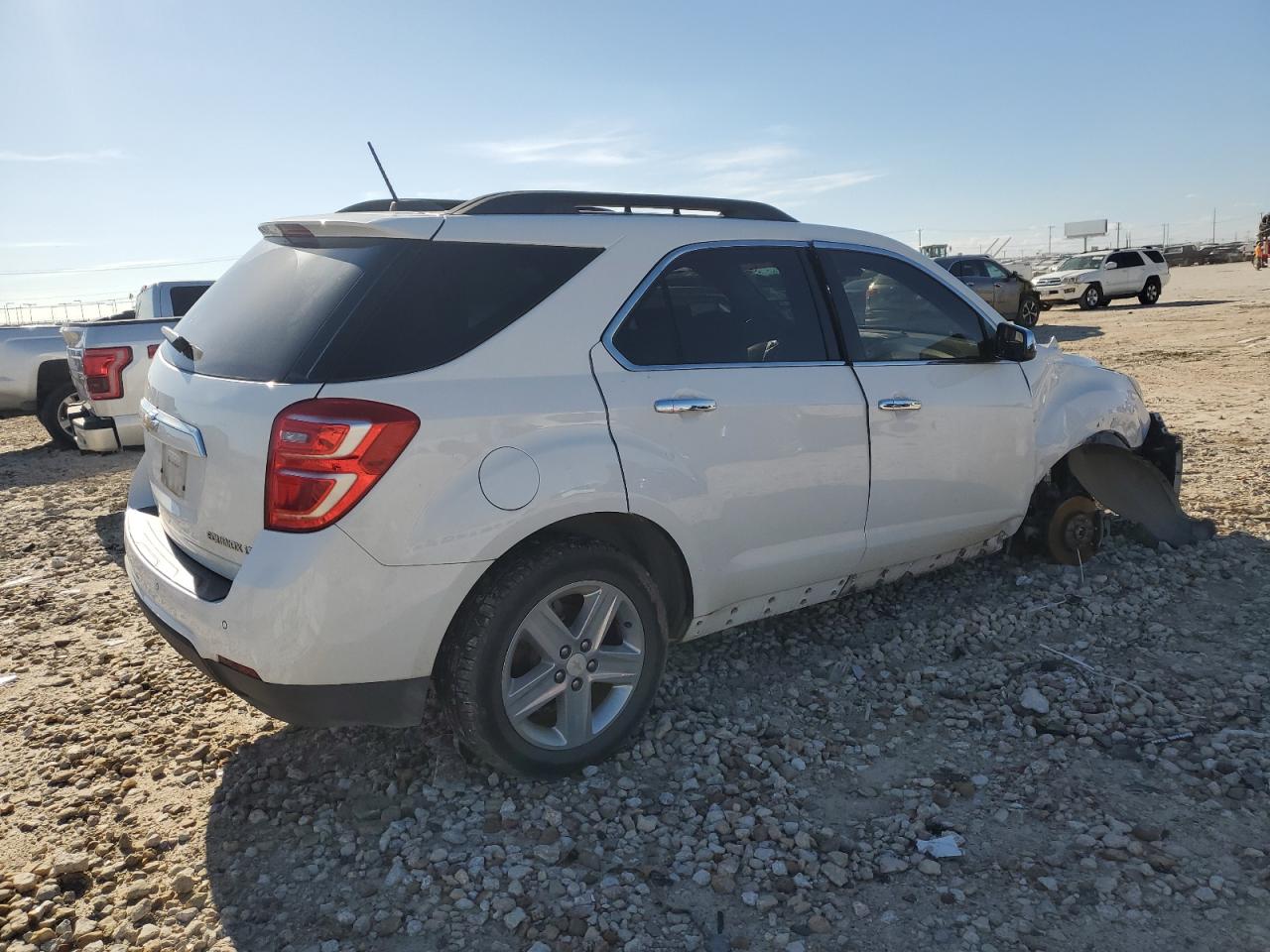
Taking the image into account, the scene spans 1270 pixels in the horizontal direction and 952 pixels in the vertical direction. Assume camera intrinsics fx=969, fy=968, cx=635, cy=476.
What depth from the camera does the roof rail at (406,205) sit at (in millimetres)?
3682

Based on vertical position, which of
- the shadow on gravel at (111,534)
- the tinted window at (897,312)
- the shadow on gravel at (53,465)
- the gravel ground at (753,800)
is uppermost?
the tinted window at (897,312)

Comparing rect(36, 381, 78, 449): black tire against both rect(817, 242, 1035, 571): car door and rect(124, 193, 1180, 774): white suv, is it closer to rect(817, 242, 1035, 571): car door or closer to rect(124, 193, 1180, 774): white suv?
rect(124, 193, 1180, 774): white suv

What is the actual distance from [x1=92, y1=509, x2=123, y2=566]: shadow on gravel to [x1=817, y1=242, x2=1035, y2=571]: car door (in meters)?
4.80

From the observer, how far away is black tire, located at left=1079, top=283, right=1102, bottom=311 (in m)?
27.9

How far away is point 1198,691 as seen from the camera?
3748 mm

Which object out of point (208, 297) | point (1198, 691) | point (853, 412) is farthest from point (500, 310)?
point (1198, 691)

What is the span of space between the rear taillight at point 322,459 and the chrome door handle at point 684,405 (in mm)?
932

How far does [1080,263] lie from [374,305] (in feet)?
98.0

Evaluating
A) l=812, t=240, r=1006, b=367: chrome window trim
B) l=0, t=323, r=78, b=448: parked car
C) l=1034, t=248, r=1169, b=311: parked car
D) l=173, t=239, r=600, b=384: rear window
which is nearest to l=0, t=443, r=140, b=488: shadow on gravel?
l=0, t=323, r=78, b=448: parked car

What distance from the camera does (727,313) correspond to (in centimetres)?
359

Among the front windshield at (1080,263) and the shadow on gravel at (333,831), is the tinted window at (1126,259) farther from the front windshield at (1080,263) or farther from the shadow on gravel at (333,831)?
the shadow on gravel at (333,831)

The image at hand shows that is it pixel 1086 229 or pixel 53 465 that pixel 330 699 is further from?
pixel 1086 229

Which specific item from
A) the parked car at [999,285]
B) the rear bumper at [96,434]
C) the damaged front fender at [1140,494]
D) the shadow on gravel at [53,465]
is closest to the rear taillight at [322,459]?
the damaged front fender at [1140,494]

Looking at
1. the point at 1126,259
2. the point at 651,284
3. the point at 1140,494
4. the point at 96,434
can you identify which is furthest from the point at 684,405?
the point at 1126,259
